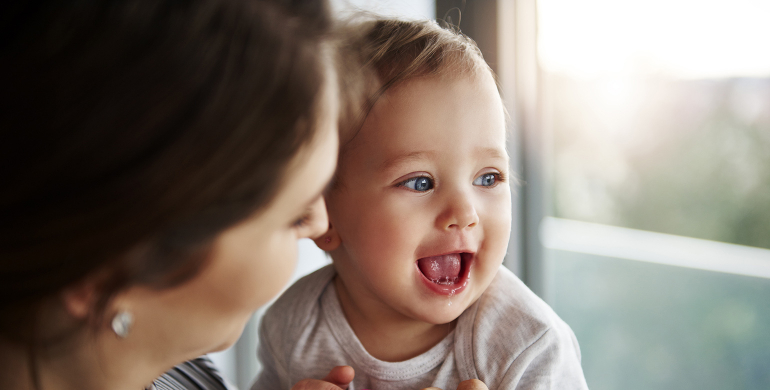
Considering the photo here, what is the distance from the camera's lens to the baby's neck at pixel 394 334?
90 centimetres

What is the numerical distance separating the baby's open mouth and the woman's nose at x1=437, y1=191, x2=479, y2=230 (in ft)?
0.22

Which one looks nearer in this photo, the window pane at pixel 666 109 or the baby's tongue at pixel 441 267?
the baby's tongue at pixel 441 267

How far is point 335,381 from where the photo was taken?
833 mm

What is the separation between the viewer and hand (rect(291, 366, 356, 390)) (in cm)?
80

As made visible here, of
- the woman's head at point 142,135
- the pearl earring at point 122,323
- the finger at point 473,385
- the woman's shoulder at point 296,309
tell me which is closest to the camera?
the woman's head at point 142,135

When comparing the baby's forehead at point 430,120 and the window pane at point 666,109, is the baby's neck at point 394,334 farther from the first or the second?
the window pane at point 666,109

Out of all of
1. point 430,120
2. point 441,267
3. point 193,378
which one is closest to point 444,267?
point 441,267

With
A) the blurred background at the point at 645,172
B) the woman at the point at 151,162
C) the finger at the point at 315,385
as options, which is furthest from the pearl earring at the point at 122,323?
the blurred background at the point at 645,172

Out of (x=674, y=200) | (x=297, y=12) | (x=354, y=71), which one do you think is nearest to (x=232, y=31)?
(x=297, y=12)

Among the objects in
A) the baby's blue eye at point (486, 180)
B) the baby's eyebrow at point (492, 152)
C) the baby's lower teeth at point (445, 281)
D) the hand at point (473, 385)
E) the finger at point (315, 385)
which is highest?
the baby's eyebrow at point (492, 152)

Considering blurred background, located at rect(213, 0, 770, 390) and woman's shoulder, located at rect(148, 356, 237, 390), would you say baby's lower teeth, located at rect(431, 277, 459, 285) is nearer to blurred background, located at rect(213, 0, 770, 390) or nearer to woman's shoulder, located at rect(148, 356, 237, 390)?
woman's shoulder, located at rect(148, 356, 237, 390)

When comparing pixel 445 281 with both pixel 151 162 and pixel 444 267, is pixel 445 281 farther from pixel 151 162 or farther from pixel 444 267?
pixel 151 162

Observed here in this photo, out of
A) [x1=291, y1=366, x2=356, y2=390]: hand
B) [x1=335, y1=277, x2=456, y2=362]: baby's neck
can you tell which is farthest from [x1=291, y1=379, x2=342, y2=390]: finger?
[x1=335, y1=277, x2=456, y2=362]: baby's neck

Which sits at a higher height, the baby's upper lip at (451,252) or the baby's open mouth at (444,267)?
the baby's upper lip at (451,252)
